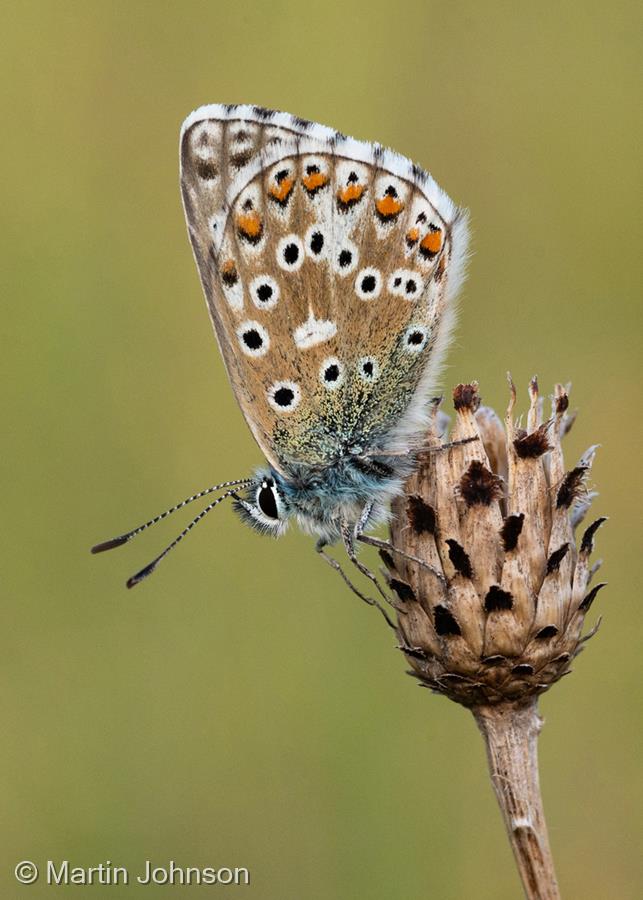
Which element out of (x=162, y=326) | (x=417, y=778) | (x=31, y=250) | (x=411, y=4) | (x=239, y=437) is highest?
(x=411, y=4)

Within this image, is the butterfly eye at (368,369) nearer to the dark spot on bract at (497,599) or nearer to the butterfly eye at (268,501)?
the butterfly eye at (268,501)

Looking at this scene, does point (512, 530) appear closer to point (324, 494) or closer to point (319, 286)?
point (324, 494)

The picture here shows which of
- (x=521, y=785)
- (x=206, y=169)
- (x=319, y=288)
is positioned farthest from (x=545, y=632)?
(x=206, y=169)

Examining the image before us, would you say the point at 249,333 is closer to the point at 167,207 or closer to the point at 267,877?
the point at 267,877

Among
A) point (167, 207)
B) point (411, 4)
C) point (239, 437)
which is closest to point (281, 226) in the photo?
point (239, 437)

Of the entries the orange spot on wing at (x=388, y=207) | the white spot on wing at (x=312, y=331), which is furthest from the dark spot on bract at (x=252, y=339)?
the orange spot on wing at (x=388, y=207)

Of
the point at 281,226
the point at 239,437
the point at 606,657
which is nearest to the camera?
the point at 281,226
